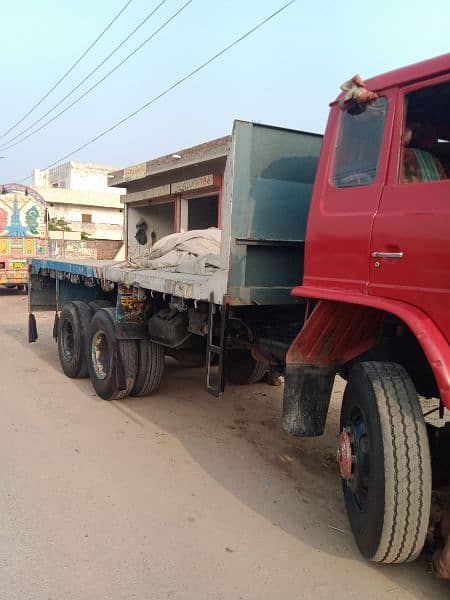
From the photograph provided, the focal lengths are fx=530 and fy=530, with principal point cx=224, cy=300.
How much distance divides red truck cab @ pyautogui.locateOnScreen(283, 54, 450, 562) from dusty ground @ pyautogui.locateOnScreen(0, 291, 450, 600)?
1.31 feet

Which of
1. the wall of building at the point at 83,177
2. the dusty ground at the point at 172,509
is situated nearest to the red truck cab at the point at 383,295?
the dusty ground at the point at 172,509

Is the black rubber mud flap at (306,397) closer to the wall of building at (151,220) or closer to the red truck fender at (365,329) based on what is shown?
the red truck fender at (365,329)

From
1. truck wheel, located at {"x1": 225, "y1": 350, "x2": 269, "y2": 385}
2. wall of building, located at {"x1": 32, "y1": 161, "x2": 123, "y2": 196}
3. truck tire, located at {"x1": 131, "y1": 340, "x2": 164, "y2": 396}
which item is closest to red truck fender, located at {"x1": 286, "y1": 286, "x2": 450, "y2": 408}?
truck wheel, located at {"x1": 225, "y1": 350, "x2": 269, "y2": 385}

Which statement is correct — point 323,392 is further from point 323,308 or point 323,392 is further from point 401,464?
point 401,464

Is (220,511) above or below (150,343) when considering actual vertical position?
below

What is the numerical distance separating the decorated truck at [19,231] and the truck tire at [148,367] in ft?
38.6

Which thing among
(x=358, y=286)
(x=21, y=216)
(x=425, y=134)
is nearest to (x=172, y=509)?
(x=358, y=286)

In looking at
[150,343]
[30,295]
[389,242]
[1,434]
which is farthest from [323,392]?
[30,295]

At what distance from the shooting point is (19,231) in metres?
17.2

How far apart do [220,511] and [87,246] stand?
12944mm

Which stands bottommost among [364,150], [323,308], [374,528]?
[374,528]

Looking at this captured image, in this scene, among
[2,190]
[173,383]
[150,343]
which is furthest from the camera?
[2,190]

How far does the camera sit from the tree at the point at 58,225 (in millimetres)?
30087

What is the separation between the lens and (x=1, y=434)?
15.4 ft
